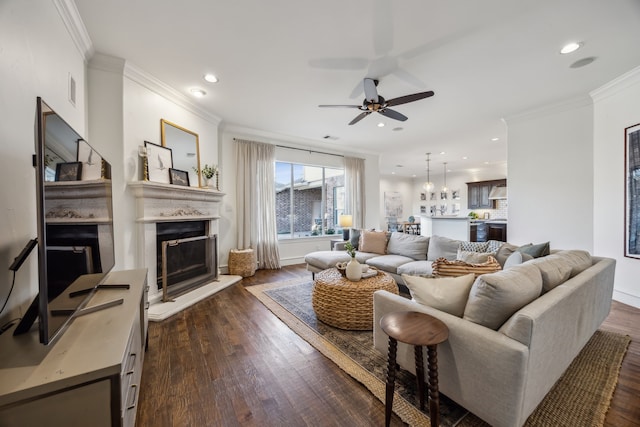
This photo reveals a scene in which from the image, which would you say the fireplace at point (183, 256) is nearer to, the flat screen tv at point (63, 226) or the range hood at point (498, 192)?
the flat screen tv at point (63, 226)

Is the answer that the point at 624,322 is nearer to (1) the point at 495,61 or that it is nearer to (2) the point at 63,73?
(1) the point at 495,61

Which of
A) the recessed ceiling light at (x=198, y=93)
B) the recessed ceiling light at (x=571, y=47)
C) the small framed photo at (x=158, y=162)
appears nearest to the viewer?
the recessed ceiling light at (x=571, y=47)

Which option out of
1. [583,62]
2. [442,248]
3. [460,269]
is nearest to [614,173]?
[583,62]

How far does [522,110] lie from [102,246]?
5532 mm

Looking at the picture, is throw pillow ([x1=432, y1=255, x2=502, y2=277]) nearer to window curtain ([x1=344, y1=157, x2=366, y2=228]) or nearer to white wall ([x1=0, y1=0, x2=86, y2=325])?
white wall ([x1=0, y1=0, x2=86, y2=325])

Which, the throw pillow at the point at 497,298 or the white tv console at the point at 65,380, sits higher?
the throw pillow at the point at 497,298

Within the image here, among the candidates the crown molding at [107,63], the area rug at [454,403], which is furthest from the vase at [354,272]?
the crown molding at [107,63]

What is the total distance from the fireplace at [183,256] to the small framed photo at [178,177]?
1.86ft

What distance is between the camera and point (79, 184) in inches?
55.0

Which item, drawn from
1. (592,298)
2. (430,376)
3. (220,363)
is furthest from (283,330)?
(592,298)

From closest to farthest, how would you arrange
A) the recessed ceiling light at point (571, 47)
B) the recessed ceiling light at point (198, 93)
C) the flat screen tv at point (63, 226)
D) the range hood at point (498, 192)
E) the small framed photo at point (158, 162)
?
the flat screen tv at point (63, 226)
the recessed ceiling light at point (571, 47)
the small framed photo at point (158, 162)
the recessed ceiling light at point (198, 93)
the range hood at point (498, 192)

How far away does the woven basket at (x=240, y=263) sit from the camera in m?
4.46

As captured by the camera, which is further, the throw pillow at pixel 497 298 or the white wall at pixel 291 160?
the white wall at pixel 291 160

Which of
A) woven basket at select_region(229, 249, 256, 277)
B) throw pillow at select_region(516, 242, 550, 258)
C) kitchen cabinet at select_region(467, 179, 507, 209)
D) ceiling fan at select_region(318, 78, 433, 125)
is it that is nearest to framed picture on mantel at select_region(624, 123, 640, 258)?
throw pillow at select_region(516, 242, 550, 258)
